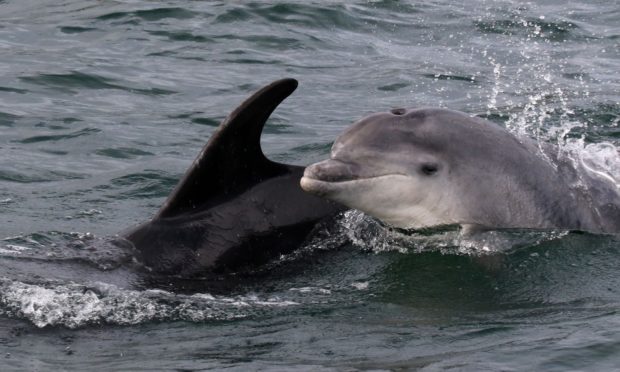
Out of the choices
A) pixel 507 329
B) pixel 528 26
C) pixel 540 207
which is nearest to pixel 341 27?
pixel 528 26

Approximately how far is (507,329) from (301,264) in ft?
5.27

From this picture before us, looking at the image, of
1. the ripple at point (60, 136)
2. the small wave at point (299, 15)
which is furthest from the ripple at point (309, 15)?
the ripple at point (60, 136)

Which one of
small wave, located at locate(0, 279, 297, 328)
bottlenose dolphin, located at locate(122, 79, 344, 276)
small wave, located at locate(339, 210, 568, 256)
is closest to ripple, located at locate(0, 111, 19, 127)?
bottlenose dolphin, located at locate(122, 79, 344, 276)

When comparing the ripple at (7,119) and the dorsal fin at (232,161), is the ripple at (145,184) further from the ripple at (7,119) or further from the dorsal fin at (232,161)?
the dorsal fin at (232,161)

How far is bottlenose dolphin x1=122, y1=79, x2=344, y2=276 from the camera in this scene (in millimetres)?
8039

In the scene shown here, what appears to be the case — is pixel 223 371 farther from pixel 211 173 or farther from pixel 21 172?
pixel 21 172

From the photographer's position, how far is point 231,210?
8.31m

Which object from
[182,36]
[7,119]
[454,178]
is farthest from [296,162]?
[182,36]

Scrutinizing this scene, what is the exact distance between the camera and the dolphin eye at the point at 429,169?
342 inches

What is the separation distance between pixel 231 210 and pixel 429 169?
1.44 m

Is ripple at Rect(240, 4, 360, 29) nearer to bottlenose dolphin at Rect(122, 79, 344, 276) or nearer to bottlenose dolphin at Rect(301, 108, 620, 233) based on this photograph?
bottlenose dolphin at Rect(301, 108, 620, 233)

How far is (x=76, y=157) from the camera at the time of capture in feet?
42.6

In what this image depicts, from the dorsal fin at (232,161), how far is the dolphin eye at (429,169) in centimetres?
102

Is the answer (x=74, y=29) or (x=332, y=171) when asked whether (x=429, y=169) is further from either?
(x=74, y=29)
